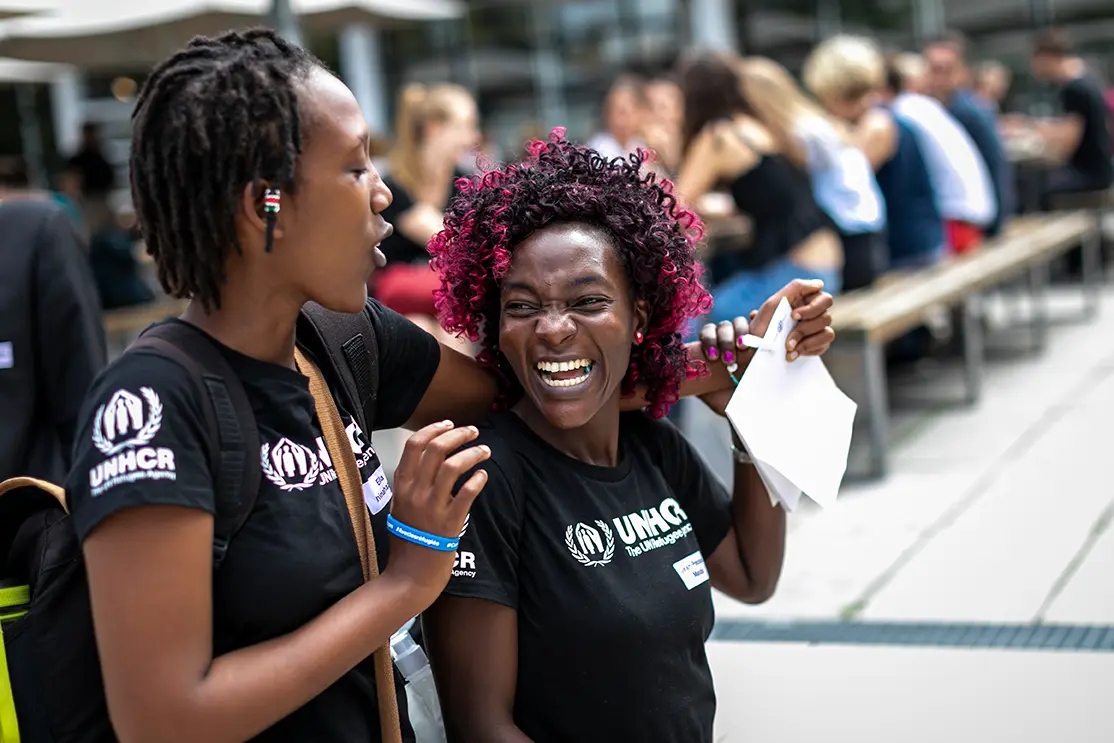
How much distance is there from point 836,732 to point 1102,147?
938 cm

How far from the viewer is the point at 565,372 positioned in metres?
2.16

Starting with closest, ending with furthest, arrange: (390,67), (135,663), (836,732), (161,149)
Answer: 1. (135,663)
2. (161,149)
3. (836,732)
4. (390,67)

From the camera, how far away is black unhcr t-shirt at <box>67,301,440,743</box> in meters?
1.45

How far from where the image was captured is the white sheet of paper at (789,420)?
236 cm

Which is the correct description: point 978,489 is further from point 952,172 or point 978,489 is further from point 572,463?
point 572,463

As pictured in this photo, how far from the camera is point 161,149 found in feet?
5.26

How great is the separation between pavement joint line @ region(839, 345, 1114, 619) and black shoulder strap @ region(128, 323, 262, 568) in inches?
131

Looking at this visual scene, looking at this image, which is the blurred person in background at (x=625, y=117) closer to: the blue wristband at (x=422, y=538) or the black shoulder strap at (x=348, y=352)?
the black shoulder strap at (x=348, y=352)

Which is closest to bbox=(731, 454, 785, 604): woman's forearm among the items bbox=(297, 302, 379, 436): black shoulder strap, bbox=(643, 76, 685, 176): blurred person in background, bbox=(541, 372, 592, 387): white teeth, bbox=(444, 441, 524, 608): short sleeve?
bbox=(541, 372, 592, 387): white teeth

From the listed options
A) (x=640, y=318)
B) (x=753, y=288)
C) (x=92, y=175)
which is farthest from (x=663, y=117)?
(x=640, y=318)

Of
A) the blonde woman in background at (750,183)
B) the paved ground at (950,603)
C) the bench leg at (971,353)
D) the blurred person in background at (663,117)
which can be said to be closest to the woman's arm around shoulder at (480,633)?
the paved ground at (950,603)

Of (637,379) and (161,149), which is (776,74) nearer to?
(637,379)

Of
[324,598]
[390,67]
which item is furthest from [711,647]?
[390,67]

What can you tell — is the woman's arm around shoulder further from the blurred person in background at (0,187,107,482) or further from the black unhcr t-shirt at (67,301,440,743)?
the blurred person in background at (0,187,107,482)
